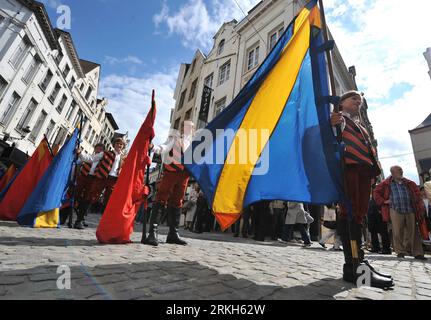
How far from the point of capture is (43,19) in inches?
768

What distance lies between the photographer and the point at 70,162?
5098 mm

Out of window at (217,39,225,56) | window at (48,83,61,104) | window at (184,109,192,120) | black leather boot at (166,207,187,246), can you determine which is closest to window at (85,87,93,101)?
window at (48,83,61,104)

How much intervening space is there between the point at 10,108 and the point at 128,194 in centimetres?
2104

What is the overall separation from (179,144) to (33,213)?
9.98ft

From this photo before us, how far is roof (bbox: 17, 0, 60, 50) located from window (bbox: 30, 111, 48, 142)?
6107 mm

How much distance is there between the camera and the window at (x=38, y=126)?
2105 cm

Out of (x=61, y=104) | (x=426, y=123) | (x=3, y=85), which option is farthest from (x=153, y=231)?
(x=426, y=123)

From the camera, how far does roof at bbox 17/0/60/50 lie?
1831 centimetres

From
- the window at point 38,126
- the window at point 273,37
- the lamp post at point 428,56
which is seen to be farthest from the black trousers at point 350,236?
the window at point 38,126

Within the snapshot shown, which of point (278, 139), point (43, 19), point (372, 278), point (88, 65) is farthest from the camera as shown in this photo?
point (88, 65)

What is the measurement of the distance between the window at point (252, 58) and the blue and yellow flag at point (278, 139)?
14.1 metres

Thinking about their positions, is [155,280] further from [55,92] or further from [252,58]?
[55,92]

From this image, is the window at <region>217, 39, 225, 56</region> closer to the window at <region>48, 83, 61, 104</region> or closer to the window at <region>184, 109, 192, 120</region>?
the window at <region>184, 109, 192, 120</region>

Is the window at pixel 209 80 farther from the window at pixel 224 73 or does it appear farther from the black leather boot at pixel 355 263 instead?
the black leather boot at pixel 355 263
